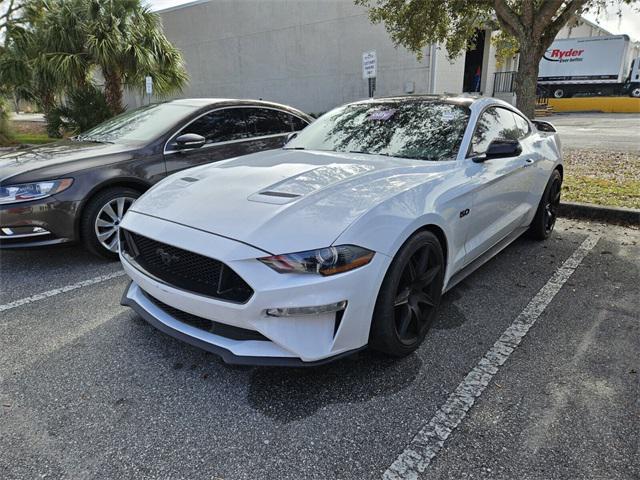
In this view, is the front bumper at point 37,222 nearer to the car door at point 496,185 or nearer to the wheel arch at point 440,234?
the wheel arch at point 440,234

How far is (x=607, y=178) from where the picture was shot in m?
7.16

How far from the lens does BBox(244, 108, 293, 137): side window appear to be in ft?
17.9

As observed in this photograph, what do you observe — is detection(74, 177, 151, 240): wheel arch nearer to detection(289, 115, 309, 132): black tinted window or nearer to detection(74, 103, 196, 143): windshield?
detection(74, 103, 196, 143): windshield

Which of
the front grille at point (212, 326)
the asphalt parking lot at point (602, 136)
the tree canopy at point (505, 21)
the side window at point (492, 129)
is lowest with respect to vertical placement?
Result: the asphalt parking lot at point (602, 136)

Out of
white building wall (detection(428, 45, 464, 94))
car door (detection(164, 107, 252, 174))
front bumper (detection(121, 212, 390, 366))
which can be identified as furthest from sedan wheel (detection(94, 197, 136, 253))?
white building wall (detection(428, 45, 464, 94))

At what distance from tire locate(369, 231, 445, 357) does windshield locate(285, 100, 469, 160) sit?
0.85 meters

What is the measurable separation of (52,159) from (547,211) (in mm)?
4983

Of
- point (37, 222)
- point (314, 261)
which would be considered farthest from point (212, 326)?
point (37, 222)

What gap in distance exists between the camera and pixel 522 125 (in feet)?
14.5

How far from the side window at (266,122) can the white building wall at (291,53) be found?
9539mm

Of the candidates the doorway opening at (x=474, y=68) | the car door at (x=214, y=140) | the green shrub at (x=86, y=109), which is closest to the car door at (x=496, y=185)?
the car door at (x=214, y=140)

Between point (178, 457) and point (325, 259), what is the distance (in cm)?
110

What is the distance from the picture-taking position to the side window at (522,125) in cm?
431

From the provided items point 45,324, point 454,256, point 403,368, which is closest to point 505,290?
point 454,256
